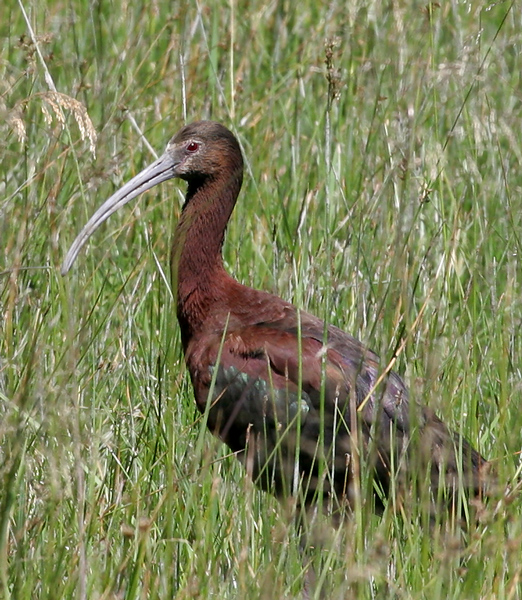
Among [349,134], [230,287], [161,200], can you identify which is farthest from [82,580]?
[349,134]

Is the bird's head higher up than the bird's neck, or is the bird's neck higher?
the bird's head

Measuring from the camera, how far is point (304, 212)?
3965mm

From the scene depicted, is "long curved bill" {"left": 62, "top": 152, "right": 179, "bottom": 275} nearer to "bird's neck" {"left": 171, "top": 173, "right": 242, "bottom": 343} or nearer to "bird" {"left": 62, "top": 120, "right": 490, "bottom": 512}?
"bird" {"left": 62, "top": 120, "right": 490, "bottom": 512}

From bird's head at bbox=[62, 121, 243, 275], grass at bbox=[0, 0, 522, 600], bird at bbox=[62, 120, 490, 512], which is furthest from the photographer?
bird's head at bbox=[62, 121, 243, 275]

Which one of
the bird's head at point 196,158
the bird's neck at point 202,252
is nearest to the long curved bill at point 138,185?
the bird's head at point 196,158

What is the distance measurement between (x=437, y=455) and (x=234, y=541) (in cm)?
87

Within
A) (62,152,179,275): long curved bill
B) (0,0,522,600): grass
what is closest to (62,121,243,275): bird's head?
(62,152,179,275): long curved bill

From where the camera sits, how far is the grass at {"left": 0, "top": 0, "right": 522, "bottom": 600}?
231 centimetres

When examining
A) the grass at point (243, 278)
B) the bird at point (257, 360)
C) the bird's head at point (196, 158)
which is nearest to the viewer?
the grass at point (243, 278)

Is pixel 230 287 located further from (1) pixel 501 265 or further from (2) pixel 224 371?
(1) pixel 501 265

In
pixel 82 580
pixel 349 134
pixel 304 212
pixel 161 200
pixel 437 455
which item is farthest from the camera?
pixel 349 134

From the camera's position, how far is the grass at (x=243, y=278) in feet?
7.58

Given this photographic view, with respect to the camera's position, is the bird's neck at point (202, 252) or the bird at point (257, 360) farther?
the bird's neck at point (202, 252)

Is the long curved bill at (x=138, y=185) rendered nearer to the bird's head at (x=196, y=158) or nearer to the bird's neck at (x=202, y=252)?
the bird's head at (x=196, y=158)
